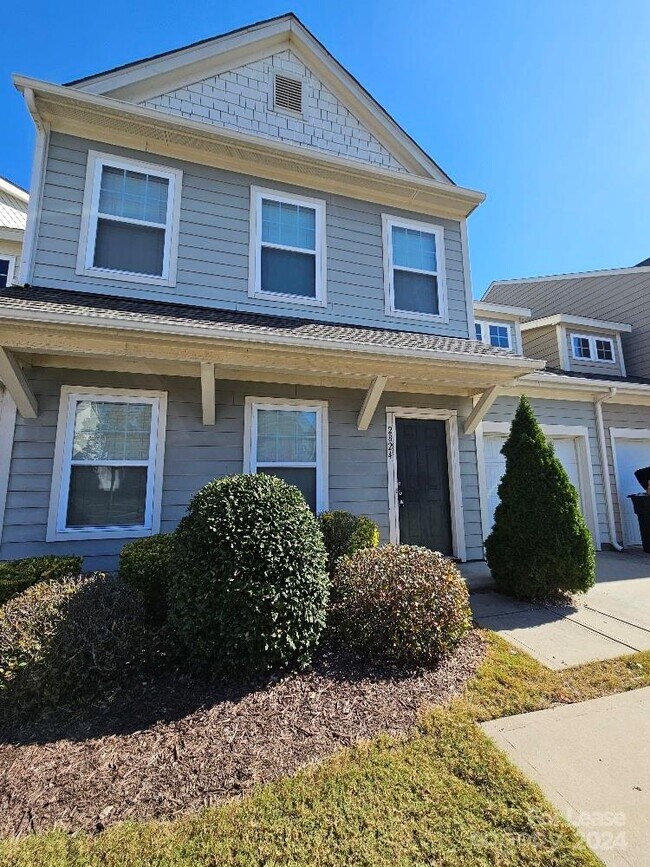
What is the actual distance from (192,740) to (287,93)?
8322 mm

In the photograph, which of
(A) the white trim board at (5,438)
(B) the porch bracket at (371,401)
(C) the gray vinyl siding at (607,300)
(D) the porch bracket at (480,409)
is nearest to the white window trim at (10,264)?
(A) the white trim board at (5,438)

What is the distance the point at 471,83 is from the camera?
281 inches

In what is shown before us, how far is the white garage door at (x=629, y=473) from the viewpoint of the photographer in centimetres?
809

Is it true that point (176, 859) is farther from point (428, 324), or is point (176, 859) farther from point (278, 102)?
point (278, 102)

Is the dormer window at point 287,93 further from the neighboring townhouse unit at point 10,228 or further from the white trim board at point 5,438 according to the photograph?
the white trim board at point 5,438

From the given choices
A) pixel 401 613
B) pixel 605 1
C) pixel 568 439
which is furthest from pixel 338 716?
pixel 605 1

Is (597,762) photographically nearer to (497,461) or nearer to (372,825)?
(372,825)

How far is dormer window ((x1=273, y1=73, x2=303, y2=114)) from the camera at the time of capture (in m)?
6.43

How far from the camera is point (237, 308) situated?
18.7ft

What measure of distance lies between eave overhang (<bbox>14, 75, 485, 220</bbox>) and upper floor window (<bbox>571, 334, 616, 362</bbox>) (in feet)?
19.0

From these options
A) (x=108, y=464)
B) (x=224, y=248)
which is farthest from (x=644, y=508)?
(x=108, y=464)

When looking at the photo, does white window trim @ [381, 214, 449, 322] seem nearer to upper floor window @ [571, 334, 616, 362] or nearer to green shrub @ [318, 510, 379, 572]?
green shrub @ [318, 510, 379, 572]

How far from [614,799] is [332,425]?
4.49 meters

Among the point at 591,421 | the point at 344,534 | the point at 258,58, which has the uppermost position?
the point at 258,58
